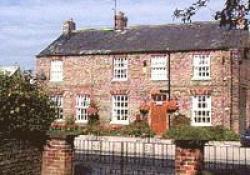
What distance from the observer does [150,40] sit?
37.8m

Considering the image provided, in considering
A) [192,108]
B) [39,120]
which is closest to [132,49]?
[192,108]

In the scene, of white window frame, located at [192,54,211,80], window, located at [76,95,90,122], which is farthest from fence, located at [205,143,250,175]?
window, located at [76,95,90,122]

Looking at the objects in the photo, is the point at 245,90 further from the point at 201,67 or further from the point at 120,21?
the point at 120,21

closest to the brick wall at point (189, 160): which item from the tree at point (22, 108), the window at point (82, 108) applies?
the tree at point (22, 108)

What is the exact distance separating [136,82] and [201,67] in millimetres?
4830

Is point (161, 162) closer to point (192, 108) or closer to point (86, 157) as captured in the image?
point (86, 157)

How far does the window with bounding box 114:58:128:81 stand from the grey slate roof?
2.41ft

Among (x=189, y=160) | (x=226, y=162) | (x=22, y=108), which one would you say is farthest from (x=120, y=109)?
(x=189, y=160)

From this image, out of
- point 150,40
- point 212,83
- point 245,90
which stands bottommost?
point 245,90

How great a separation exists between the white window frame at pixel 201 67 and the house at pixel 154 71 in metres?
0.07

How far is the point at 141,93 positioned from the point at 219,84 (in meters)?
5.61

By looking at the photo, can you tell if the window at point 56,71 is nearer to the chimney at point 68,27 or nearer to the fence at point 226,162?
the chimney at point 68,27

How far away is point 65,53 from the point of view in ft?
128

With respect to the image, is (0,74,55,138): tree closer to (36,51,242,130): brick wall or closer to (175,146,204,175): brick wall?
(175,146,204,175): brick wall
